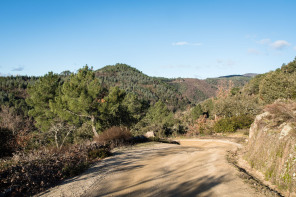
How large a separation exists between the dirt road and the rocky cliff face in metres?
0.88

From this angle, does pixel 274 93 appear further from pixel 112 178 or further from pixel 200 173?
pixel 112 178

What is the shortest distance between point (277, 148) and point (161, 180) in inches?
149

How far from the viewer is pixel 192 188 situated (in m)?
5.96

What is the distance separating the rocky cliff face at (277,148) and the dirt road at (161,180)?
877 mm

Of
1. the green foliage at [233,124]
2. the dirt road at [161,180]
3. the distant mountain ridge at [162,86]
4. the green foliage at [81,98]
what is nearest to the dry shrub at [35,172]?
the dirt road at [161,180]

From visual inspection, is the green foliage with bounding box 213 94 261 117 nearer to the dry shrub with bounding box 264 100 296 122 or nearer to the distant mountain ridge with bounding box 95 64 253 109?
the dry shrub with bounding box 264 100 296 122

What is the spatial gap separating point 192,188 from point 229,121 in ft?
53.8

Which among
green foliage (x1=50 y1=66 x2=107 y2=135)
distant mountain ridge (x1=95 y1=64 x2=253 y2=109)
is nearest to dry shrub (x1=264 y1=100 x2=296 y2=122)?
green foliage (x1=50 y1=66 x2=107 y2=135)

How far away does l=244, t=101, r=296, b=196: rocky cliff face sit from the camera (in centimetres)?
548

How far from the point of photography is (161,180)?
6.79 metres

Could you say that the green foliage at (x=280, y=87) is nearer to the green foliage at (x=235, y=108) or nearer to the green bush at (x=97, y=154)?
the green foliage at (x=235, y=108)

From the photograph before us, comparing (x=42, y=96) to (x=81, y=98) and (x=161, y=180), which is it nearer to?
(x=81, y=98)

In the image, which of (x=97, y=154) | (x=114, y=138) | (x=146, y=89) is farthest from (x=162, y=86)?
(x=97, y=154)

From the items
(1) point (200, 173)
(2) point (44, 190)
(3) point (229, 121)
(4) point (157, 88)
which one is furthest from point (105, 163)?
(4) point (157, 88)
